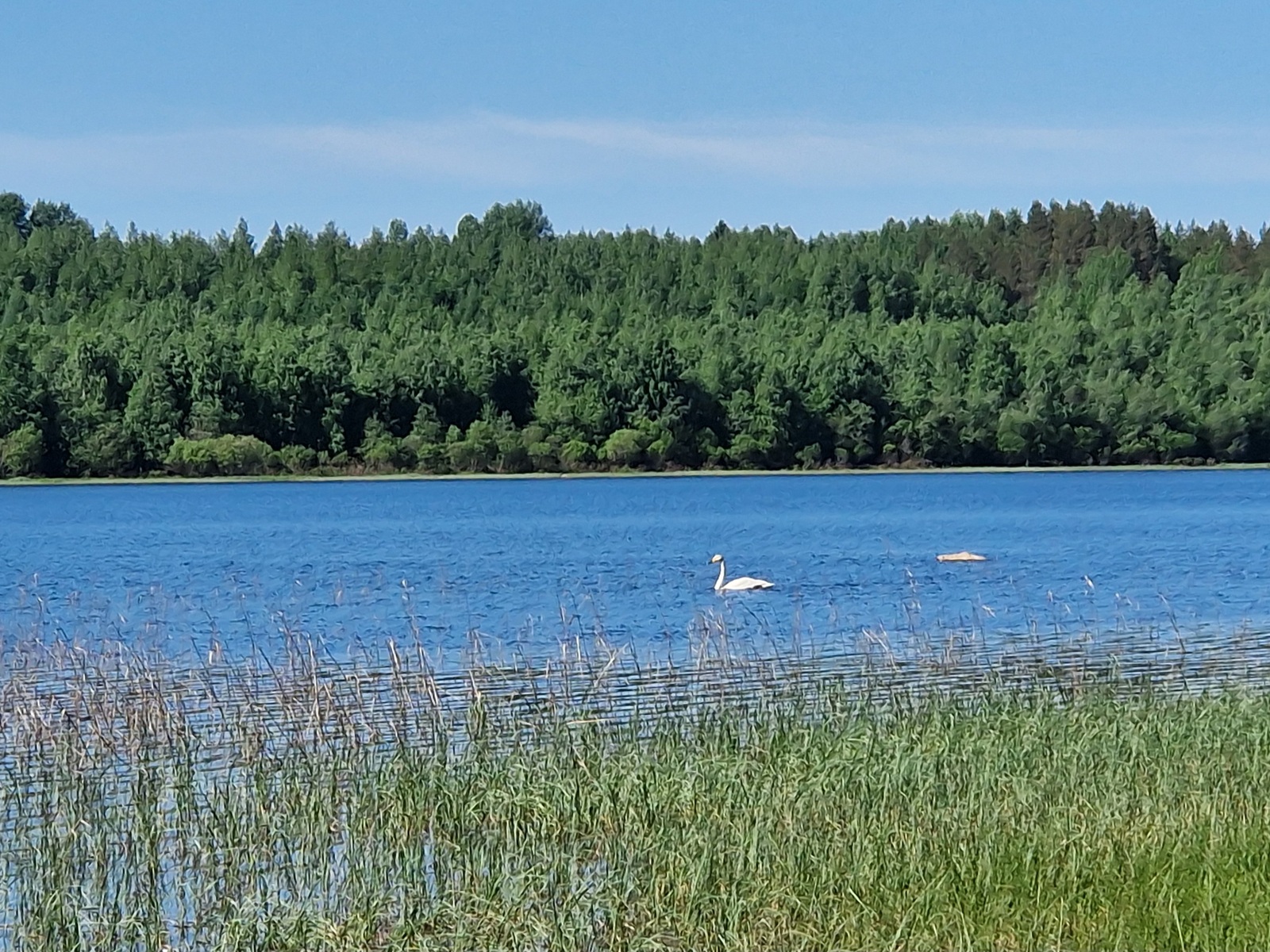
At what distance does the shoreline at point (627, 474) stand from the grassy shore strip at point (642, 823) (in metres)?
81.1

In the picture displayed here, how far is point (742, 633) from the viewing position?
24.1 metres

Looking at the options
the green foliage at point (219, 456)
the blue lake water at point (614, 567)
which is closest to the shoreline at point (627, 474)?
the green foliage at point (219, 456)

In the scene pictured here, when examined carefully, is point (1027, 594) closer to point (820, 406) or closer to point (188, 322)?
point (820, 406)

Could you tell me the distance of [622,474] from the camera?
102m

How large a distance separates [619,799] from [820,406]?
3676 inches

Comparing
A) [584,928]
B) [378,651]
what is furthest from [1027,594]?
[584,928]

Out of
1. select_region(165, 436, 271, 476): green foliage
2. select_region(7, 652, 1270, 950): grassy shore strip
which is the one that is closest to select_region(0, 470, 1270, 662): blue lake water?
select_region(7, 652, 1270, 950): grassy shore strip

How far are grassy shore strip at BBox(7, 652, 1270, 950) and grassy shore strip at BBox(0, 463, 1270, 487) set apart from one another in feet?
266

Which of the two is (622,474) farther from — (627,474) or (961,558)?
(961,558)

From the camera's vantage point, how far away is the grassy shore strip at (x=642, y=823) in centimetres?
972

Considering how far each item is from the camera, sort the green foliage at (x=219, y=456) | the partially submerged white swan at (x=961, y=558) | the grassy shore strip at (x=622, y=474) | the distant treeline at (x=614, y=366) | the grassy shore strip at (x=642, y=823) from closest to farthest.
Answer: the grassy shore strip at (x=642, y=823) → the partially submerged white swan at (x=961, y=558) → the grassy shore strip at (x=622, y=474) → the green foliage at (x=219, y=456) → the distant treeline at (x=614, y=366)

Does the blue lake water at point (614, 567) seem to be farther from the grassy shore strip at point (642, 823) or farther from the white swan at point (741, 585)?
the grassy shore strip at point (642, 823)

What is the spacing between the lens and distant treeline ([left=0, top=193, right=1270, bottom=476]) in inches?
3939

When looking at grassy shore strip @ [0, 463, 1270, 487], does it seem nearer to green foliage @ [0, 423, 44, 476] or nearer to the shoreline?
the shoreline
